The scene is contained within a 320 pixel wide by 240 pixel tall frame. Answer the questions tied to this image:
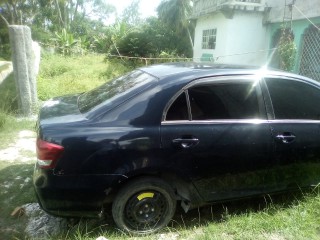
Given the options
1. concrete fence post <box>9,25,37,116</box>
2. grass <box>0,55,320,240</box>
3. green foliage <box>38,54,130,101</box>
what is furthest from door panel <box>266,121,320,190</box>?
green foliage <box>38,54,130,101</box>

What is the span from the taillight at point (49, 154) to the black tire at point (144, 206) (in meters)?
0.63

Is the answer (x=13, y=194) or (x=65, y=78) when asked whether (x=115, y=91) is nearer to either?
(x=13, y=194)

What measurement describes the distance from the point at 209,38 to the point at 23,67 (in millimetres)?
10900

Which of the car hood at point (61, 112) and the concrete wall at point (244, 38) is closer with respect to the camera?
the car hood at point (61, 112)

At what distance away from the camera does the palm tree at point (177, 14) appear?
20.9 m

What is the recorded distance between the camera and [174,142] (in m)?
2.68

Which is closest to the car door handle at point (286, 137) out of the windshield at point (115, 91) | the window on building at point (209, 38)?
the windshield at point (115, 91)

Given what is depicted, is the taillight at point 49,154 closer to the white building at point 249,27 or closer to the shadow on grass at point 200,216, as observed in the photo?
the shadow on grass at point 200,216

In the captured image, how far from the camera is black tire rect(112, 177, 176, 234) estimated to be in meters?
2.71

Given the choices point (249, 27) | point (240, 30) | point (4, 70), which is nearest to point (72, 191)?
point (4, 70)

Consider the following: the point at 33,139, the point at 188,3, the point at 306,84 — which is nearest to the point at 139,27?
the point at 188,3

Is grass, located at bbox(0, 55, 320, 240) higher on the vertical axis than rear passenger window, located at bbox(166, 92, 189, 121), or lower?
lower

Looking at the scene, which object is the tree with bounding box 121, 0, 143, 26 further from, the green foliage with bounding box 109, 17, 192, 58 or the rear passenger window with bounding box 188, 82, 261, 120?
the rear passenger window with bounding box 188, 82, 261, 120

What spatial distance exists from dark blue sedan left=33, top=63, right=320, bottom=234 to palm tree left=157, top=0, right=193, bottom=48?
18839mm
